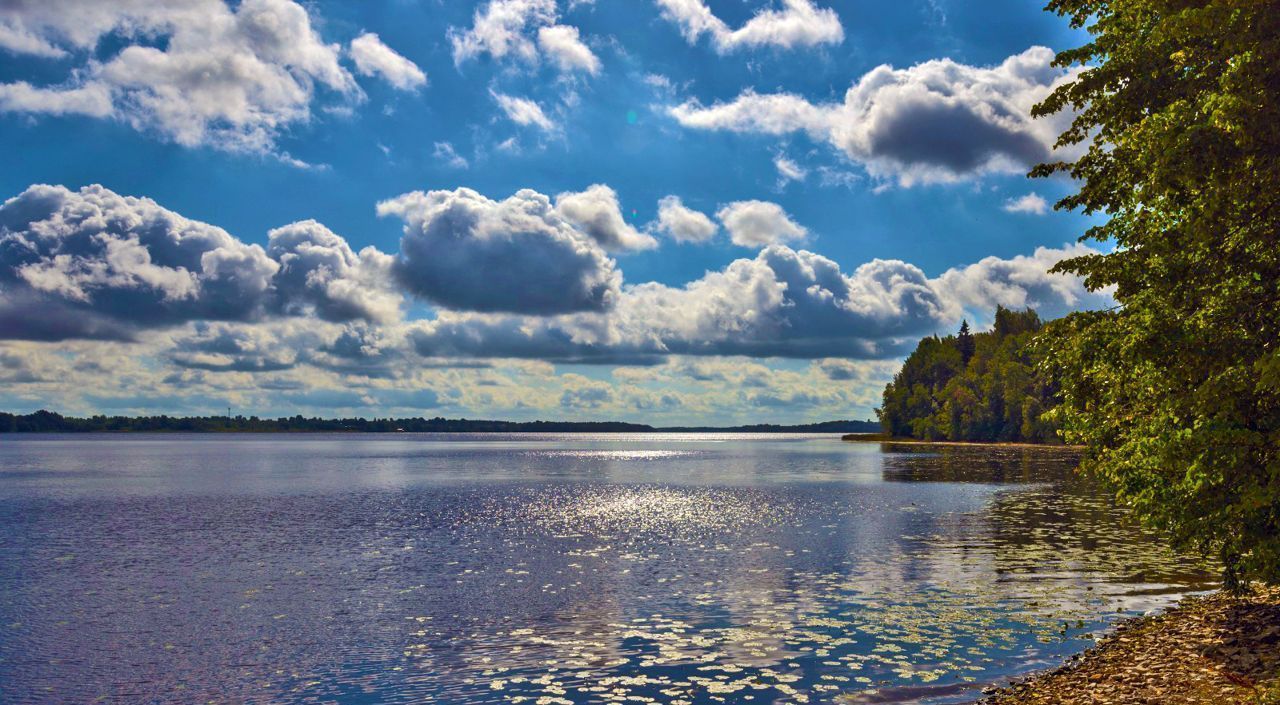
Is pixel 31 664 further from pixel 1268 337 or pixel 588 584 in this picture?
pixel 1268 337

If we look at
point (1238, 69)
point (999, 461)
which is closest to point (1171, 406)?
point (1238, 69)

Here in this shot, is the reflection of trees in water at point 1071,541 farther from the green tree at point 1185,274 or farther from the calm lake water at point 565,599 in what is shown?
the green tree at point 1185,274

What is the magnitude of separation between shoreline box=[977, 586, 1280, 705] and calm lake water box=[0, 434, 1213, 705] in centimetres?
130

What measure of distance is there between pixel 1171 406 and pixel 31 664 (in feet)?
99.7

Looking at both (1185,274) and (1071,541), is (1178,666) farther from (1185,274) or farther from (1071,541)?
(1071,541)

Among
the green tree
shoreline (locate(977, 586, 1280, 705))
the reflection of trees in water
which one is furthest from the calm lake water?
the green tree

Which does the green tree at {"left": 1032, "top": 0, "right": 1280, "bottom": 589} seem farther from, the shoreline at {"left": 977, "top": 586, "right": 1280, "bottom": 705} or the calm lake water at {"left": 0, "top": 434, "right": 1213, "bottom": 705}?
the calm lake water at {"left": 0, "top": 434, "right": 1213, "bottom": 705}

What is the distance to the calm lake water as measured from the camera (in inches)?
893

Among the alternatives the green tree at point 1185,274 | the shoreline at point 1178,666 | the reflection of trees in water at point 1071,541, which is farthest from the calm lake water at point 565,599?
the green tree at point 1185,274

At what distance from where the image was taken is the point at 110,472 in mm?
139625

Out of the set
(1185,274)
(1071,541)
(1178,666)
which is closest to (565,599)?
(1178,666)

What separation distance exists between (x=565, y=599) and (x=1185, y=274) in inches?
892

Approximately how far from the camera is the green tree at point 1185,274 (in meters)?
16.5

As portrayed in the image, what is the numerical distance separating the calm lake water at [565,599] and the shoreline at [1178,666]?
1305 mm
